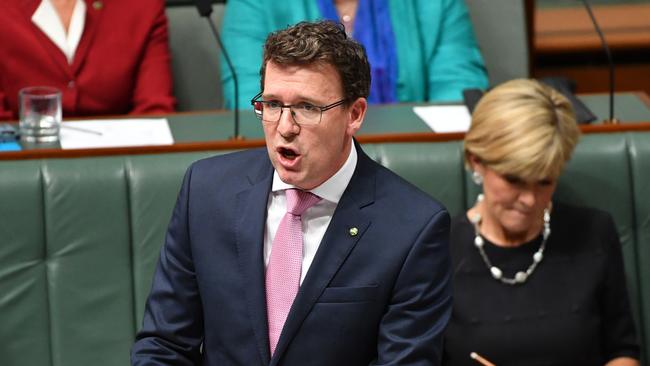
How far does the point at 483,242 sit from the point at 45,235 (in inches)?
31.7

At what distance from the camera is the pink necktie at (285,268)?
177 cm

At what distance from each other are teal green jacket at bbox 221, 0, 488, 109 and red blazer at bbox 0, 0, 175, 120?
0.56 feet

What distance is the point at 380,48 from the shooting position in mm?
3125

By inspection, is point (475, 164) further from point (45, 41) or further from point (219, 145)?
point (45, 41)

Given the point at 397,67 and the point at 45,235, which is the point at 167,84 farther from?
the point at 45,235

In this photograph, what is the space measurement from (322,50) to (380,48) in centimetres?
151

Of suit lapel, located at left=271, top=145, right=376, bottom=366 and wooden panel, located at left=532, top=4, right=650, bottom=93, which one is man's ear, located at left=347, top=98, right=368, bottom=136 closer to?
suit lapel, located at left=271, top=145, right=376, bottom=366

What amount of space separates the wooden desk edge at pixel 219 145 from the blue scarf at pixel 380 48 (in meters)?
0.72

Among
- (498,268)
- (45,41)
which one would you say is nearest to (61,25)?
(45,41)

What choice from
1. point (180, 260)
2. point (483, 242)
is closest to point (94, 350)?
point (180, 260)

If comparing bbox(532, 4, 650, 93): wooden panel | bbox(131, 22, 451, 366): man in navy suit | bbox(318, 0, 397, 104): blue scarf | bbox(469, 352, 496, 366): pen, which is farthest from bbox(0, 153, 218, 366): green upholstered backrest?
bbox(532, 4, 650, 93): wooden panel

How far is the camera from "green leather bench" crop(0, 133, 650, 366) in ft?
7.41

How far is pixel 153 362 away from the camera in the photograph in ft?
5.72

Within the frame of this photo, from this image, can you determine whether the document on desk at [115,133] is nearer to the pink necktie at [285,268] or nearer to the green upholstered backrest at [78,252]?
the green upholstered backrest at [78,252]
